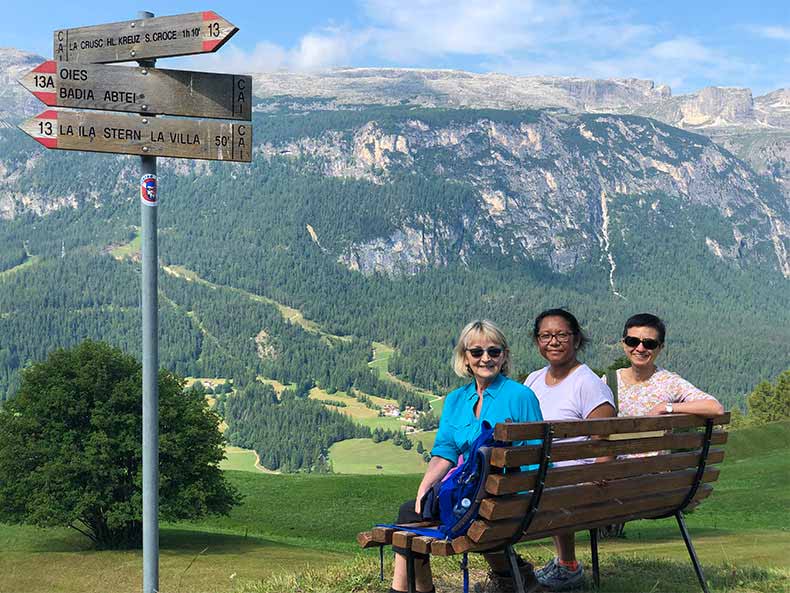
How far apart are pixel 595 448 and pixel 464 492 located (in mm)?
1309

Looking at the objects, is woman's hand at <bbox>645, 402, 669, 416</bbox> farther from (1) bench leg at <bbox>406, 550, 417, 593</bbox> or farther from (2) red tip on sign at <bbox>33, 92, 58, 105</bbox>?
(2) red tip on sign at <bbox>33, 92, 58, 105</bbox>

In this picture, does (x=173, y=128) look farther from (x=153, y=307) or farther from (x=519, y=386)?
(x=519, y=386)

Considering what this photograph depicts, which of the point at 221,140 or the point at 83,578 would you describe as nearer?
the point at 221,140

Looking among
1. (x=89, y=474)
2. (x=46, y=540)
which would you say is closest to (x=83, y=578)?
(x=89, y=474)

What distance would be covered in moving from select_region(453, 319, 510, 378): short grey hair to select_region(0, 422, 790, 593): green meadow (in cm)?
299

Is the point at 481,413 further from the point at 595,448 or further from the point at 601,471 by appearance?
the point at 601,471

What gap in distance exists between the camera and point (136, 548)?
35625mm

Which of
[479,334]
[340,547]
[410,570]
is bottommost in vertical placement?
[340,547]

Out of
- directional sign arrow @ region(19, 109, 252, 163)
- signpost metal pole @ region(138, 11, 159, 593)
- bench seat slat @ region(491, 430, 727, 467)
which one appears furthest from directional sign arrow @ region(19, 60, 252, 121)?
bench seat slat @ region(491, 430, 727, 467)

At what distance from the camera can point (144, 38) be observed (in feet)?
27.3

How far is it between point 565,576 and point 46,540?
122 feet

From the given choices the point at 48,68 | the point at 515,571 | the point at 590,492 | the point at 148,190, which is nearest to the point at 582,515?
the point at 590,492

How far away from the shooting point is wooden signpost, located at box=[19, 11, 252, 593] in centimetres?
814

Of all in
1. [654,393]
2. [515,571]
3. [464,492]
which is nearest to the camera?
[464,492]
